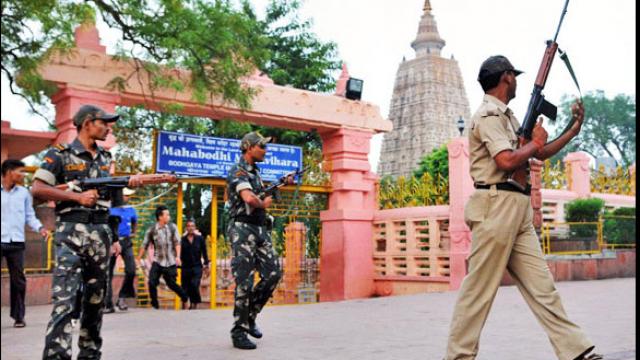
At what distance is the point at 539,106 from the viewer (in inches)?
149

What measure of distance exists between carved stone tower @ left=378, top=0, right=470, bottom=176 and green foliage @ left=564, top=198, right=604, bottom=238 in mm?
26430

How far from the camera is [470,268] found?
3.65m

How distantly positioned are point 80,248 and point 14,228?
11.2ft

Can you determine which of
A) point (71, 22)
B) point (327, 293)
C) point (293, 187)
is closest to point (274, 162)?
point (293, 187)

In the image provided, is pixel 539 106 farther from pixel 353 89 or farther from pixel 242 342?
pixel 353 89

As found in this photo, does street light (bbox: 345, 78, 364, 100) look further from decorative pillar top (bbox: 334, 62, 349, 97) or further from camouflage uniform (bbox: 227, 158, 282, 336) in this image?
camouflage uniform (bbox: 227, 158, 282, 336)

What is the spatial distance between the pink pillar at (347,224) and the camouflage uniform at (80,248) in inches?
318

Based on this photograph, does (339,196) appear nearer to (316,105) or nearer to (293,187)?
(293,187)

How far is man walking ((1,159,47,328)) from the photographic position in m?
6.95

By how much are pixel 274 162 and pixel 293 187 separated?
56cm

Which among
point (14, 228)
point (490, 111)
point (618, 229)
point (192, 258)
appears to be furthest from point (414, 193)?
point (490, 111)

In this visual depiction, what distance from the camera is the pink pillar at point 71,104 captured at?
9555 millimetres

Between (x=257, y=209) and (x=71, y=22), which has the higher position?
(x=71, y=22)

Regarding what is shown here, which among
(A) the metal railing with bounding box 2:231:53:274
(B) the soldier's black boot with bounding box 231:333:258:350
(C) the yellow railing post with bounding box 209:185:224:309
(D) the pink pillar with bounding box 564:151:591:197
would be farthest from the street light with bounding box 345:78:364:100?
(B) the soldier's black boot with bounding box 231:333:258:350
